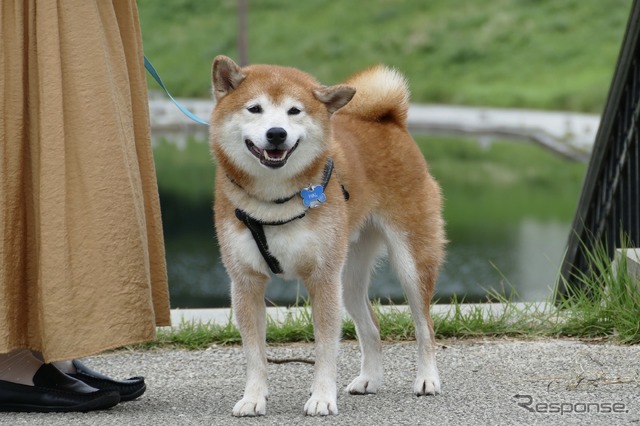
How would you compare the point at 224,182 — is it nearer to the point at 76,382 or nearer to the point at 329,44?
the point at 76,382

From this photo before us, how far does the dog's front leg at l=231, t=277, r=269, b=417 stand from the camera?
3.30 metres

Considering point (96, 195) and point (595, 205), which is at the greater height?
point (96, 195)

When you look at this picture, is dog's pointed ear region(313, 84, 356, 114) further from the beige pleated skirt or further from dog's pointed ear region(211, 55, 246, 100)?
the beige pleated skirt

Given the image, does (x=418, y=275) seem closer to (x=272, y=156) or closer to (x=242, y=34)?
(x=272, y=156)

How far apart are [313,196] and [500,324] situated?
1.51m

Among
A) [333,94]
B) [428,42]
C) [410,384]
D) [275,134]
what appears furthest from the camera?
[428,42]

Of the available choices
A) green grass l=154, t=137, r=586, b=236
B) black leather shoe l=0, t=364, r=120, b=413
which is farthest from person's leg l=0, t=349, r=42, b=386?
green grass l=154, t=137, r=586, b=236

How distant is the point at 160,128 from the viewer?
20984 mm

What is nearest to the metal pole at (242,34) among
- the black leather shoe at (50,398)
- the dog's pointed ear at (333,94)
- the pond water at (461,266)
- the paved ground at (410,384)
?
the pond water at (461,266)

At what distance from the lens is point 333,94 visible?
3.34 metres

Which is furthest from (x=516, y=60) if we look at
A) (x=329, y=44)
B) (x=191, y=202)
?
(x=191, y=202)

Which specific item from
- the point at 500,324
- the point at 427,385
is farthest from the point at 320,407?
the point at 500,324

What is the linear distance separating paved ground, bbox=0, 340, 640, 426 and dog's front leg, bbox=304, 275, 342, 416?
0.11 metres

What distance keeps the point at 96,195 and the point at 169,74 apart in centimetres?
2164
